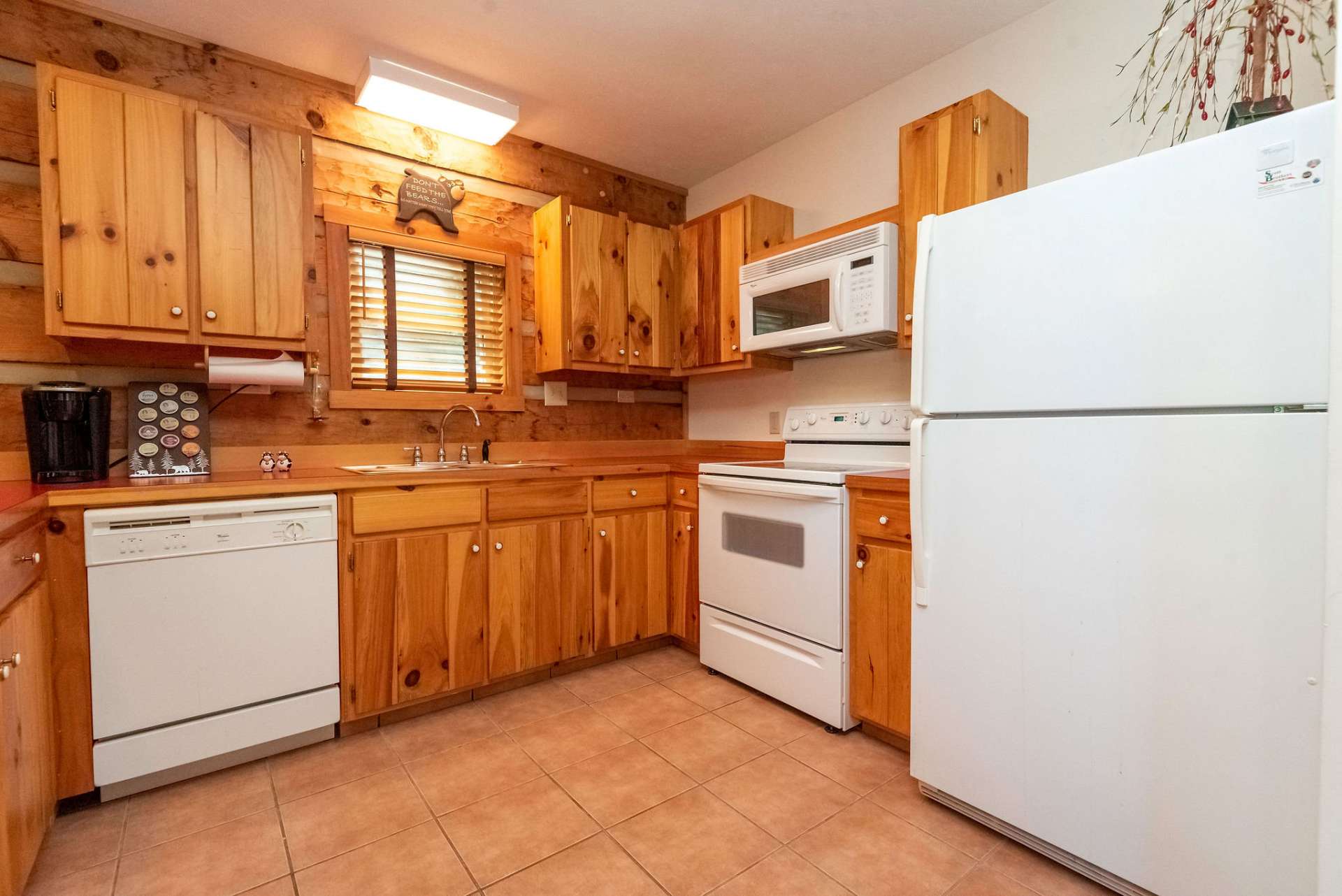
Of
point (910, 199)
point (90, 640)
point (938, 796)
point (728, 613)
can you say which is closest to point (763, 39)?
point (910, 199)

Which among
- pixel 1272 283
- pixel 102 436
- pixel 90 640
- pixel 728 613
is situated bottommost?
pixel 728 613

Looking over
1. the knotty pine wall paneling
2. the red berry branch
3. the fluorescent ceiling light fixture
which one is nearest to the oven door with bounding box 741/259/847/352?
the knotty pine wall paneling

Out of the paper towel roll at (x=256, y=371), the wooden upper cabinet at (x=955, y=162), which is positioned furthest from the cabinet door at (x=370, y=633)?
the wooden upper cabinet at (x=955, y=162)

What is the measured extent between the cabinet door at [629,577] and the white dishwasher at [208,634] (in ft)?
3.48

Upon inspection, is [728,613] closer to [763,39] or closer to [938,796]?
[938,796]

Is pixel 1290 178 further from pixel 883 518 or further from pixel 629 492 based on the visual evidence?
pixel 629 492

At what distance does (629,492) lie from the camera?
286 centimetres

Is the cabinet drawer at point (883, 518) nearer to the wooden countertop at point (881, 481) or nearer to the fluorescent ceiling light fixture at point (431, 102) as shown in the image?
the wooden countertop at point (881, 481)

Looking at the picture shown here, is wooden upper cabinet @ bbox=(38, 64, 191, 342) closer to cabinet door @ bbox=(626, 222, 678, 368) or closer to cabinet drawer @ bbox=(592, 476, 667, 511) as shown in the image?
cabinet drawer @ bbox=(592, 476, 667, 511)

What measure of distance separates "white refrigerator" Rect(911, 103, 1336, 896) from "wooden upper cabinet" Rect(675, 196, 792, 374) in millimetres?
1350

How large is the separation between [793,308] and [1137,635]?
1.75 meters

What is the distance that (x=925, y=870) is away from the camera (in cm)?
153

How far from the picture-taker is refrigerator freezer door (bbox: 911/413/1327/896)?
1174 millimetres

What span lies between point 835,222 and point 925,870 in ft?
8.31
